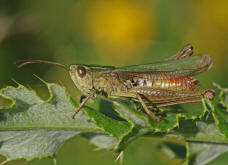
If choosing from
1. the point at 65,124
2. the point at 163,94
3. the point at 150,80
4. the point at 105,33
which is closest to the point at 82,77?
the point at 150,80

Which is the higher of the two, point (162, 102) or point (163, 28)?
point (163, 28)

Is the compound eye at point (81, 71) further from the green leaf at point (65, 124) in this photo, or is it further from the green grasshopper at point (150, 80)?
the green leaf at point (65, 124)

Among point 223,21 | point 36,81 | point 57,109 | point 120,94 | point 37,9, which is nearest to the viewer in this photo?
point 57,109

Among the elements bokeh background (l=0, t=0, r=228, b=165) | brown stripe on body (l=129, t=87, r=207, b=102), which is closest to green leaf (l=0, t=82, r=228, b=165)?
brown stripe on body (l=129, t=87, r=207, b=102)

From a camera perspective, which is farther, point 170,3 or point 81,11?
point 81,11

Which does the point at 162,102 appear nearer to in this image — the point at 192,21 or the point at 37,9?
the point at 192,21

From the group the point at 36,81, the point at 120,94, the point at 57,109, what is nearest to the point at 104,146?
the point at 57,109

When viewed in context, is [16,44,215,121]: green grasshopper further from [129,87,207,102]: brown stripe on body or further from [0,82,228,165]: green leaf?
[0,82,228,165]: green leaf

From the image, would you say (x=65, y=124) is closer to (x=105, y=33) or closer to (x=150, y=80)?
(x=150, y=80)
